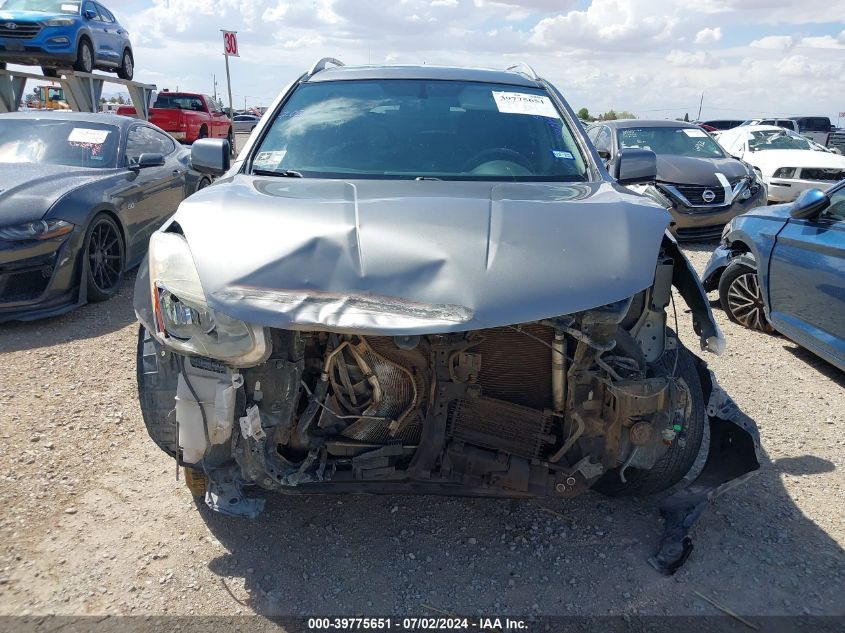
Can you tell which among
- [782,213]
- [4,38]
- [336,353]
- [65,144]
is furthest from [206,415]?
[4,38]

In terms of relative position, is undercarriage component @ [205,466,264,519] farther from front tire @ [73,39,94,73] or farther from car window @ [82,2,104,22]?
car window @ [82,2,104,22]

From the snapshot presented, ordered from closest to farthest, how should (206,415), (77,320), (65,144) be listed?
(206,415), (77,320), (65,144)

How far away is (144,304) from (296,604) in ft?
3.98

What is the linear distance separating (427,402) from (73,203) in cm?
414

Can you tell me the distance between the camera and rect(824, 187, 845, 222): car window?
4297mm

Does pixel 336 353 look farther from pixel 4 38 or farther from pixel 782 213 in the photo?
pixel 4 38

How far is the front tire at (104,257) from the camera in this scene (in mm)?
5453

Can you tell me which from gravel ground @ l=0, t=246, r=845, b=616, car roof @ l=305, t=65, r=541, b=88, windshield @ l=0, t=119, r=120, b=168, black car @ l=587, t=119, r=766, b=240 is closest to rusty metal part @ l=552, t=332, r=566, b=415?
gravel ground @ l=0, t=246, r=845, b=616

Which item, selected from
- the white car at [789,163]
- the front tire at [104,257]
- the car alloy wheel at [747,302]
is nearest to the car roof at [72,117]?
the front tire at [104,257]

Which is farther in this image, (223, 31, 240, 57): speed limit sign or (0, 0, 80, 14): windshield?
(223, 31, 240, 57): speed limit sign

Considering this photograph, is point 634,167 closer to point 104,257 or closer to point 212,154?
point 212,154

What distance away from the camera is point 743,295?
5.41 m

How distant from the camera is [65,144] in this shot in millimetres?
6172

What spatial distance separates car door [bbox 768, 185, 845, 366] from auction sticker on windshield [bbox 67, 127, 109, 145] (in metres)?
5.95
